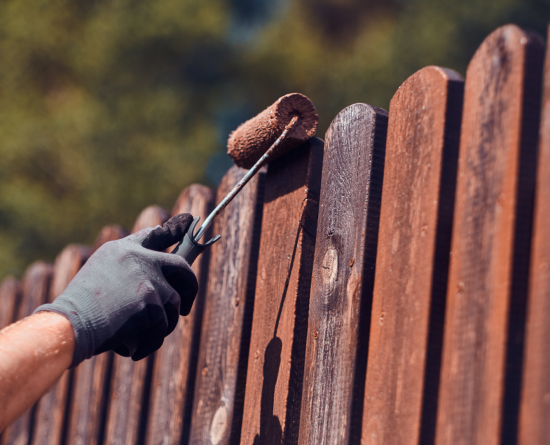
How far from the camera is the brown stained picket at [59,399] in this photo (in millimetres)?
2508

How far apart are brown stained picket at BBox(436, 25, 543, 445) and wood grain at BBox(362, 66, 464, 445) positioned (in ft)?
0.10

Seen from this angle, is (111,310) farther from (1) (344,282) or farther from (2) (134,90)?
(2) (134,90)

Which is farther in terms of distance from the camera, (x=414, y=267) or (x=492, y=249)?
(x=414, y=267)

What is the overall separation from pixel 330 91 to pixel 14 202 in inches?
245

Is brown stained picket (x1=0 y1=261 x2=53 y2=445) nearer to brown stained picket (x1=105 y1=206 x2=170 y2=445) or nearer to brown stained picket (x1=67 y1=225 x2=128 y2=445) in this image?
brown stained picket (x1=67 y1=225 x2=128 y2=445)

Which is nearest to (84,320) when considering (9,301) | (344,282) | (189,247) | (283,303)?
(189,247)

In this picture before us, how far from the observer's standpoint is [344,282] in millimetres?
1229

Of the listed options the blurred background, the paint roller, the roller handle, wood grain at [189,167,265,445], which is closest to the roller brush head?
the paint roller

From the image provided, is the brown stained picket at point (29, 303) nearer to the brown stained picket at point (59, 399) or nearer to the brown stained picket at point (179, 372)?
the brown stained picket at point (59, 399)

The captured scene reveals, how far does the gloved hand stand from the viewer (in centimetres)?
126

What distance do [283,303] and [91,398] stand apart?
1.32m

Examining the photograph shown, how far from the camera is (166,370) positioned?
191 centimetres

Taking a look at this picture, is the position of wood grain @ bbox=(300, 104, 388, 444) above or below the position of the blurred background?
below

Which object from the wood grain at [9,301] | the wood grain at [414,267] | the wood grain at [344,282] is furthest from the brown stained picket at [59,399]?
the wood grain at [414,267]
